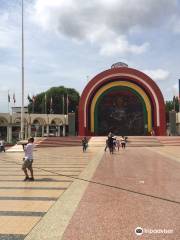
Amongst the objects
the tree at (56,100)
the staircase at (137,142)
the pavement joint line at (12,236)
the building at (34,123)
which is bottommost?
the pavement joint line at (12,236)

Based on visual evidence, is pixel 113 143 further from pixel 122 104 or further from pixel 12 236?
pixel 12 236

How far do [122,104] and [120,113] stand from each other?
1299 mm

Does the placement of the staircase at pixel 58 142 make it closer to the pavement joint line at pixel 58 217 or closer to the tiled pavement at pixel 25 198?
the tiled pavement at pixel 25 198

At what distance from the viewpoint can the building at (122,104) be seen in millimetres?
52062

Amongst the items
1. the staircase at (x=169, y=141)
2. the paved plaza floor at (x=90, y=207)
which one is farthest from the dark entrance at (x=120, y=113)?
the paved plaza floor at (x=90, y=207)

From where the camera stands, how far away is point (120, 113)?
55062mm

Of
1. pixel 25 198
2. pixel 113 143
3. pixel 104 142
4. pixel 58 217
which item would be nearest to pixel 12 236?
pixel 58 217

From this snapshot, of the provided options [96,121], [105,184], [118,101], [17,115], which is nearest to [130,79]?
[118,101]

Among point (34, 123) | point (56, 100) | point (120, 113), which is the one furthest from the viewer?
point (56, 100)

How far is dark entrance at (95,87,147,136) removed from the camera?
54625mm

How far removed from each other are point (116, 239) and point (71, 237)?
29.1 inches

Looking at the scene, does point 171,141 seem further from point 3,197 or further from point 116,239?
point 116,239

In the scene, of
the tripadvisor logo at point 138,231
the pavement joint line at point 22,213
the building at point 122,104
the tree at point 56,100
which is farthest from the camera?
the tree at point 56,100

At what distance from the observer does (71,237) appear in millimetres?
6434
